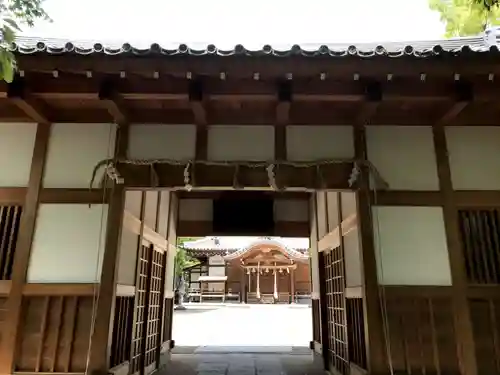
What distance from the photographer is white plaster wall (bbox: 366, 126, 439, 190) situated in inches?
145

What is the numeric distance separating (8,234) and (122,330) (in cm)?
152

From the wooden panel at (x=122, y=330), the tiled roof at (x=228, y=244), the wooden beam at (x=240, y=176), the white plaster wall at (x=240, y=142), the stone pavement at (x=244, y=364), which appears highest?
the tiled roof at (x=228, y=244)

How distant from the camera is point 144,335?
16.8ft

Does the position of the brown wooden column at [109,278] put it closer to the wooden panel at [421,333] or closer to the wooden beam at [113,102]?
the wooden beam at [113,102]

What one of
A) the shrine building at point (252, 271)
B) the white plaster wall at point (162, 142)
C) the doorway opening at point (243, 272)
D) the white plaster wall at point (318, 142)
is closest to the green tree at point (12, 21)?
the white plaster wall at point (162, 142)

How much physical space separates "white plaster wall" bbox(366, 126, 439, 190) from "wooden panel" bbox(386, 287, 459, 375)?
989 mm

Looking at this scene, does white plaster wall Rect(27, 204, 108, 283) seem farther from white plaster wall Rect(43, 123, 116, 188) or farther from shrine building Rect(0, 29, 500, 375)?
white plaster wall Rect(43, 123, 116, 188)

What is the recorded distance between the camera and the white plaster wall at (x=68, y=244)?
11.3ft

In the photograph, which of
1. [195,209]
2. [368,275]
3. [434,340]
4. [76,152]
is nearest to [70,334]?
[76,152]

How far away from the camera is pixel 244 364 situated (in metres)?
6.31

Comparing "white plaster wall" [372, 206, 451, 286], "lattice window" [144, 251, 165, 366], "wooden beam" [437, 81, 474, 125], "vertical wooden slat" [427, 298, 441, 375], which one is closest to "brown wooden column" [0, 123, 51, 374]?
"lattice window" [144, 251, 165, 366]

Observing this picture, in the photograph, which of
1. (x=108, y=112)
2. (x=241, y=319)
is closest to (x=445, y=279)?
(x=108, y=112)

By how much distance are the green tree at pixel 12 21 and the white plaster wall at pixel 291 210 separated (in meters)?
6.02

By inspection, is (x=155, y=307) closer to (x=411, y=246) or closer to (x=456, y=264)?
(x=411, y=246)
